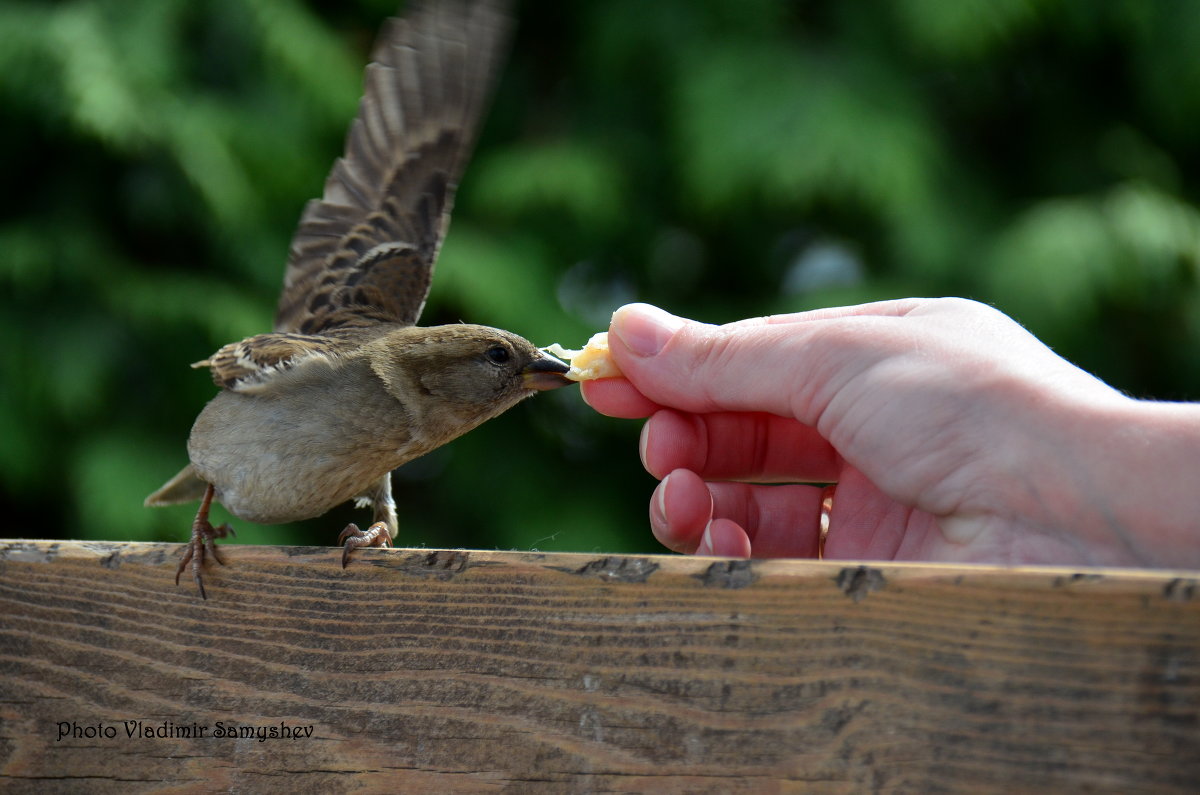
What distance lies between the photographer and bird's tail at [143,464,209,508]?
3.09 metres

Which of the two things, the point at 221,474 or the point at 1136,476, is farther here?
the point at 221,474

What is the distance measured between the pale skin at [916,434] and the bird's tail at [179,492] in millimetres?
1509

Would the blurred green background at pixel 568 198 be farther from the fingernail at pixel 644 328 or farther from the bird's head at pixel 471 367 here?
the fingernail at pixel 644 328

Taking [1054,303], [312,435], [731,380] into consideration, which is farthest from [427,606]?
[1054,303]

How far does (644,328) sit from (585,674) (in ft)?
2.60

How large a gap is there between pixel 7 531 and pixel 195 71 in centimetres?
201

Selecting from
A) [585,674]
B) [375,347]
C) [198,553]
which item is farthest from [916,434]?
[375,347]

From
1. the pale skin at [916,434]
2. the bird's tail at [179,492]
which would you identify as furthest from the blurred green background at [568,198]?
the pale skin at [916,434]

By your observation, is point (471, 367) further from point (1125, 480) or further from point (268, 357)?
point (1125, 480)

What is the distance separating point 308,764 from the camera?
1.41 m

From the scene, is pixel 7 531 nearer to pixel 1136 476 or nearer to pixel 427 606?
pixel 427 606

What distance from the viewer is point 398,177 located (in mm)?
3373

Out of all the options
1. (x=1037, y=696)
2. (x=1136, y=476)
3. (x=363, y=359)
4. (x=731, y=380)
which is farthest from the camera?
(x=363, y=359)

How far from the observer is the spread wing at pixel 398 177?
3139 mm
